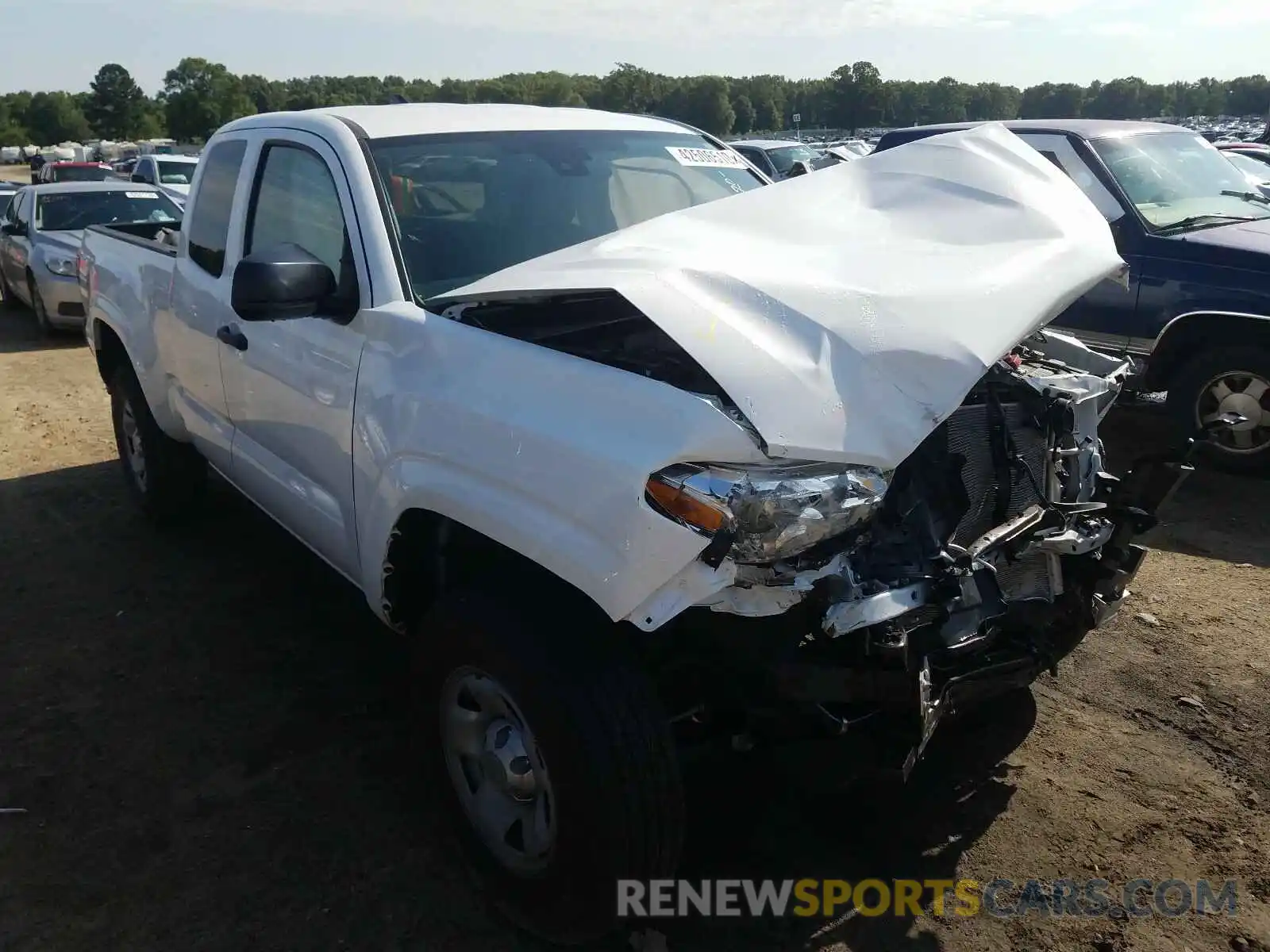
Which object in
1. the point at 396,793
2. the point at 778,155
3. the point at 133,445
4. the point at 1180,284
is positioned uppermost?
the point at 778,155

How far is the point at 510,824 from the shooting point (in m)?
2.62

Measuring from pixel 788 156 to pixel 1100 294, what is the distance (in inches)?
525

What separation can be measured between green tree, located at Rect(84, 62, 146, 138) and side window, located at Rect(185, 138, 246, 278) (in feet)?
314

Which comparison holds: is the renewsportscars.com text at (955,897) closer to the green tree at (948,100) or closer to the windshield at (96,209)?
the windshield at (96,209)

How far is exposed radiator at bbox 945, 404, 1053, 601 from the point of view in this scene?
2.66 m

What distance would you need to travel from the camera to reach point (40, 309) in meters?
11.4

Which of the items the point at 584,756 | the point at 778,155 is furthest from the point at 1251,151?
the point at 584,756

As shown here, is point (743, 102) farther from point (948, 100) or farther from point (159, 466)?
point (159, 466)

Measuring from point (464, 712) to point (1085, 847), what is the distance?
177 centimetres

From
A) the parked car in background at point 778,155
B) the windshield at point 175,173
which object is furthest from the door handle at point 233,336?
the windshield at point 175,173

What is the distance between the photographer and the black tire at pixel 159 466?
201 inches

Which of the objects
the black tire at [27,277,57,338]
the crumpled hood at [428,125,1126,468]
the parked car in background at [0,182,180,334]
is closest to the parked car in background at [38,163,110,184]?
the parked car in background at [0,182,180,334]

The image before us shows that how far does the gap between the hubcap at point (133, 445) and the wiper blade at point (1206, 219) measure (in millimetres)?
5889

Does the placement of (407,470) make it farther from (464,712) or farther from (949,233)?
(949,233)
